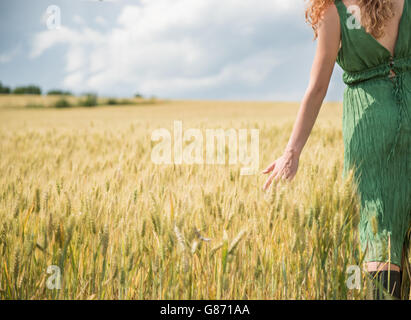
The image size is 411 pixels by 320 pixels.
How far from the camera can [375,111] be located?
124 cm

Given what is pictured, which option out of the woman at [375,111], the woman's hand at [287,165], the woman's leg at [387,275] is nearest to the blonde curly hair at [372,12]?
the woman at [375,111]

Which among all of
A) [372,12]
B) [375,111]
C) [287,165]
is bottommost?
[287,165]

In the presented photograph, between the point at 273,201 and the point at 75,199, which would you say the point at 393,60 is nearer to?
the point at 273,201

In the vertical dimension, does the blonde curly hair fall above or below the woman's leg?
above

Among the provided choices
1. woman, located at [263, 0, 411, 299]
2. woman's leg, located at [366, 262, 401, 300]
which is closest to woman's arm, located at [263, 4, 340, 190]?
woman, located at [263, 0, 411, 299]

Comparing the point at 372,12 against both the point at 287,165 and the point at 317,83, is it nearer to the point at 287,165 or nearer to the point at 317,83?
the point at 317,83

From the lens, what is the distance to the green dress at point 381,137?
1.21 meters

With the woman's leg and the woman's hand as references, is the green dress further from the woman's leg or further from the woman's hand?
the woman's hand

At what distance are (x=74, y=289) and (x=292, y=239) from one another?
671mm

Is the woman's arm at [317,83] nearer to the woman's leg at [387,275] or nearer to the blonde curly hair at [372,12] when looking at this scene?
the blonde curly hair at [372,12]

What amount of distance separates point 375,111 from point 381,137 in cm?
9

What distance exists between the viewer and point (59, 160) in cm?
321

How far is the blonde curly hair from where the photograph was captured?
1189 mm

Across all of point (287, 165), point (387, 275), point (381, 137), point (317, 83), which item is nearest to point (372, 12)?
point (317, 83)
